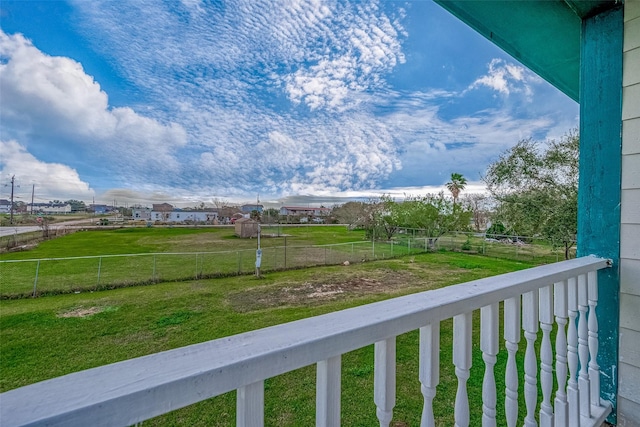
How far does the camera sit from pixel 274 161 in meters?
6.91

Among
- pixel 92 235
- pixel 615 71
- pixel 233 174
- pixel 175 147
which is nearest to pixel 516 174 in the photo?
pixel 615 71

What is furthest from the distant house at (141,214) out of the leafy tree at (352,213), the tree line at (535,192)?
the tree line at (535,192)

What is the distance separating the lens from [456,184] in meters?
10.9

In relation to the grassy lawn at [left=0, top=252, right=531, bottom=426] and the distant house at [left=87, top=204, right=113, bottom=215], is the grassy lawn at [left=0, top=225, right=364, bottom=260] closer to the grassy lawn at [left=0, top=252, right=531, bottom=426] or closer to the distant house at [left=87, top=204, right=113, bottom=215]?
the grassy lawn at [left=0, top=252, right=531, bottom=426]

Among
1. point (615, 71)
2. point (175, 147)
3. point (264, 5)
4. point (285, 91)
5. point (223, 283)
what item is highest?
point (285, 91)

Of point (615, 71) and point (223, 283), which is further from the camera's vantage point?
point (223, 283)

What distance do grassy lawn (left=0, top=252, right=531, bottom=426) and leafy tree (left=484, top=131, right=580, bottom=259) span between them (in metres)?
1.24

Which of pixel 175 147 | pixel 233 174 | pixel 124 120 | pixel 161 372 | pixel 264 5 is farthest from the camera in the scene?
pixel 233 174

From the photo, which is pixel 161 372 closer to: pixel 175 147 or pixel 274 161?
pixel 175 147

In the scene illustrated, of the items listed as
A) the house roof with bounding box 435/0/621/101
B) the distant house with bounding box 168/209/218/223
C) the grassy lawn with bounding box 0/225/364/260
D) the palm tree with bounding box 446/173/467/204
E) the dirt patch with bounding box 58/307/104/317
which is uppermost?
the palm tree with bounding box 446/173/467/204

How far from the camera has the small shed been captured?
6.26 meters

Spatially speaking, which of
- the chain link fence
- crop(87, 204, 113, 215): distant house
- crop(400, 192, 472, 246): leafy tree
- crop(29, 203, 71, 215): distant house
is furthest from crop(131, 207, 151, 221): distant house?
crop(400, 192, 472, 246): leafy tree

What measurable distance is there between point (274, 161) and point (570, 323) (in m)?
6.55

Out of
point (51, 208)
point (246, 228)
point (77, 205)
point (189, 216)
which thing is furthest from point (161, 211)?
point (246, 228)
